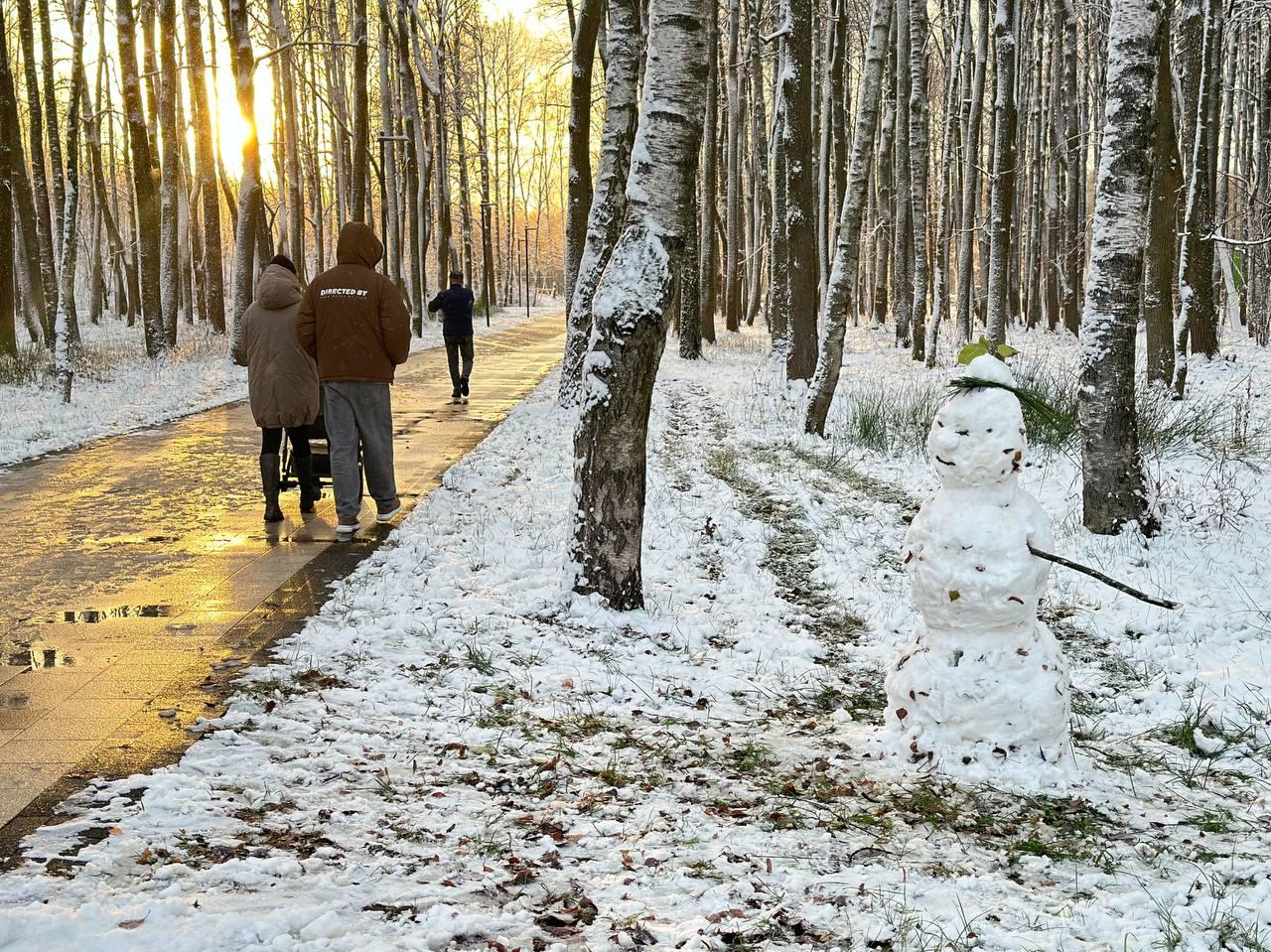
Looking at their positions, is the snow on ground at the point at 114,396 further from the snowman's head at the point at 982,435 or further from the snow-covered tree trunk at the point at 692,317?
the snowman's head at the point at 982,435

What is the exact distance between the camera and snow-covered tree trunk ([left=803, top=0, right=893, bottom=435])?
38.0 feet

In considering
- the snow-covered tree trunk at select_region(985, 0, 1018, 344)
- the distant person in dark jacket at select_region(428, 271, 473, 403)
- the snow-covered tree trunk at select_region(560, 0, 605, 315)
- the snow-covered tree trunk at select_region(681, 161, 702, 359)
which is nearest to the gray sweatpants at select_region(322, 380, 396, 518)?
the snow-covered tree trunk at select_region(560, 0, 605, 315)

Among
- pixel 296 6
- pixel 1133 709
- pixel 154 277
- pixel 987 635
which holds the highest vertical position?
pixel 296 6

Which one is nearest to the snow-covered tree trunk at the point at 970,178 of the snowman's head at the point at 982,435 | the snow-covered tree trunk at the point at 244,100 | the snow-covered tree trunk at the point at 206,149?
the snow-covered tree trunk at the point at 244,100

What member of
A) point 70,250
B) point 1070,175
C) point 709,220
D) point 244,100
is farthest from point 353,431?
point 1070,175

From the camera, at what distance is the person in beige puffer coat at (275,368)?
8141 mm

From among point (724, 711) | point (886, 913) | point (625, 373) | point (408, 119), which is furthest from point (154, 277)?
point (886, 913)

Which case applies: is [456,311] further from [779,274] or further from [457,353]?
[779,274]

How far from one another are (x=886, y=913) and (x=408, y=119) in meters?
30.9

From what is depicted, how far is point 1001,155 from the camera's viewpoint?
17250 millimetres

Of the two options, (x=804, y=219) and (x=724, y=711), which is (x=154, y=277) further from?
(x=724, y=711)

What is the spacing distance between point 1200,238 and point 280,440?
12.3 meters

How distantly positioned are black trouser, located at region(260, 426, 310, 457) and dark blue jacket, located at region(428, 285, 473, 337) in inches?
317

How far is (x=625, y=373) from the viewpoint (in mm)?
5902
